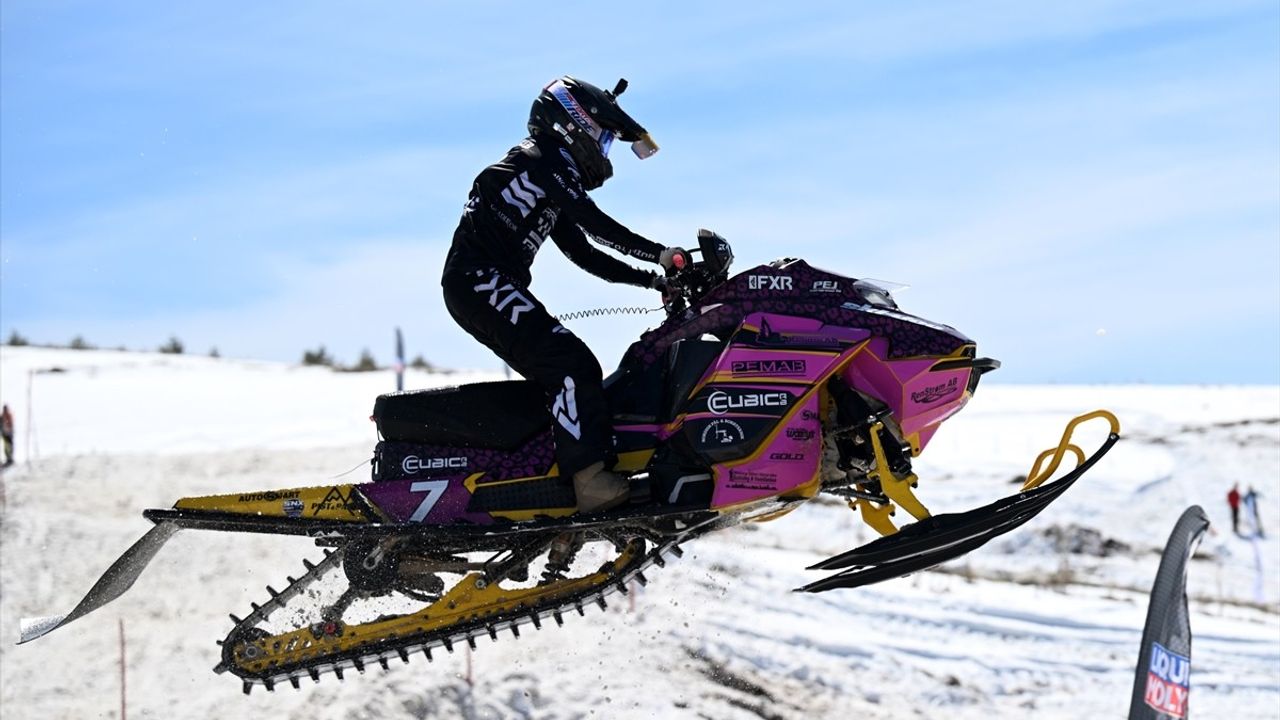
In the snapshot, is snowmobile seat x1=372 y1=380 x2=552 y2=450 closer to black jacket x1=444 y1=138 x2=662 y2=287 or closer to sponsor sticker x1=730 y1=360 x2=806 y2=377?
black jacket x1=444 y1=138 x2=662 y2=287

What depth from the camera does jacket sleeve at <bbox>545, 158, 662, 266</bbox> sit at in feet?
19.7

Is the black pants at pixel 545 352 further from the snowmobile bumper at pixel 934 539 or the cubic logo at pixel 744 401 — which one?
the snowmobile bumper at pixel 934 539

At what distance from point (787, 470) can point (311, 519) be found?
2.38 meters

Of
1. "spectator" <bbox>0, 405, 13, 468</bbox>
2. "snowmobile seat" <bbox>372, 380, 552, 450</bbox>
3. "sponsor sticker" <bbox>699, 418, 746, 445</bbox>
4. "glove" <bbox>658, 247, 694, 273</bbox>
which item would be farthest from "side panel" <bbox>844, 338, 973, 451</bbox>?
"spectator" <bbox>0, 405, 13, 468</bbox>

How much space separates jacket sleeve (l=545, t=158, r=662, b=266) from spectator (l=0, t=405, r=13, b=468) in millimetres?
14699

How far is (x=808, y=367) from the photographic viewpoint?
5848 mm

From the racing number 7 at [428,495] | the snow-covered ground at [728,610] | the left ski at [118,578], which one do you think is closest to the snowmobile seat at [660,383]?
the racing number 7 at [428,495]

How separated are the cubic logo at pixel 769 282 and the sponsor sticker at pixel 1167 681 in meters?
→ 2.33

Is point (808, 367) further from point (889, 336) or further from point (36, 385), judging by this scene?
point (36, 385)

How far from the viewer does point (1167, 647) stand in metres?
5.70

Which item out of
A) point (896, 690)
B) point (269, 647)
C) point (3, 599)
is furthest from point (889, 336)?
point (3, 599)

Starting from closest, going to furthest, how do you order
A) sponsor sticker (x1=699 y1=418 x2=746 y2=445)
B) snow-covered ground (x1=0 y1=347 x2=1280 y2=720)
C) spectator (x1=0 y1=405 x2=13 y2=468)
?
sponsor sticker (x1=699 y1=418 x2=746 y2=445) → snow-covered ground (x1=0 y1=347 x2=1280 y2=720) → spectator (x1=0 y1=405 x2=13 y2=468)

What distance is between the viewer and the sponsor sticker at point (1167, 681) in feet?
18.4

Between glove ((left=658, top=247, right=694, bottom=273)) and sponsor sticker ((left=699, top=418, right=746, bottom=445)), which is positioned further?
glove ((left=658, top=247, right=694, bottom=273))
